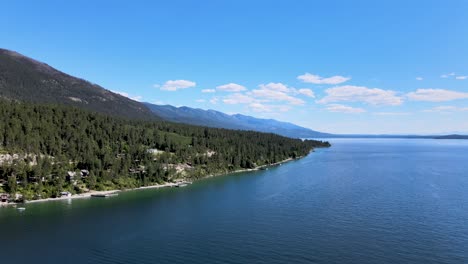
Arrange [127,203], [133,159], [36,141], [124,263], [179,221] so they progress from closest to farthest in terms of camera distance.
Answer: [124,263]
[179,221]
[127,203]
[36,141]
[133,159]

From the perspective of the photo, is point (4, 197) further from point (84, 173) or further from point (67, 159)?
point (67, 159)

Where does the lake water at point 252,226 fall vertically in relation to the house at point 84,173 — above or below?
below

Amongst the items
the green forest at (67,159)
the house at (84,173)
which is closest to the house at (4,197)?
the green forest at (67,159)

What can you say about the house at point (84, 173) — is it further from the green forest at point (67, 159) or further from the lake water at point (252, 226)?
the lake water at point (252, 226)

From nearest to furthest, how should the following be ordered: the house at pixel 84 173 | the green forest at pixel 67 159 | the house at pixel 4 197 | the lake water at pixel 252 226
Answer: the lake water at pixel 252 226 → the house at pixel 4 197 → the green forest at pixel 67 159 → the house at pixel 84 173

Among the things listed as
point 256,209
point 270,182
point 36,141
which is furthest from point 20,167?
point 270,182

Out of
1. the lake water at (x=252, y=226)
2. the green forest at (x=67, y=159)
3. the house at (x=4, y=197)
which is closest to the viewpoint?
the lake water at (x=252, y=226)

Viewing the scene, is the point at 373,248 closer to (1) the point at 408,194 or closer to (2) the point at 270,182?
(1) the point at 408,194

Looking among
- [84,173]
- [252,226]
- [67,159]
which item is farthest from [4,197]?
[252,226]

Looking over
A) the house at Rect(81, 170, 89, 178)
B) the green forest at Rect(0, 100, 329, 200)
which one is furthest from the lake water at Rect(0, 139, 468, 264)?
the house at Rect(81, 170, 89, 178)
